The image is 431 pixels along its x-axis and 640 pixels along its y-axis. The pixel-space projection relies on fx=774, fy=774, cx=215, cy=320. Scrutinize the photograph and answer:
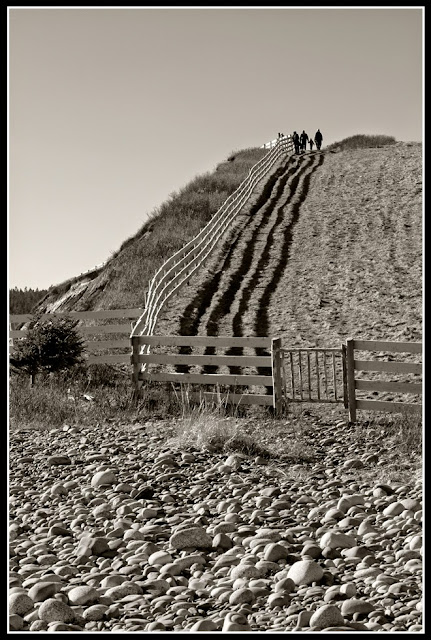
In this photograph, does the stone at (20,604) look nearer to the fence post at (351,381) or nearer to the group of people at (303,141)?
the fence post at (351,381)

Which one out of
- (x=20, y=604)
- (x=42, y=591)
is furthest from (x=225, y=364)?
(x=20, y=604)

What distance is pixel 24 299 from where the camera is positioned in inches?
1487

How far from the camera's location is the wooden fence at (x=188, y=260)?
62.7ft

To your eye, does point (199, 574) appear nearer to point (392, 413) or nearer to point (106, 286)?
point (392, 413)

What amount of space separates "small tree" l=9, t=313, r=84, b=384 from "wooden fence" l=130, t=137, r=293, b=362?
1.36 metres

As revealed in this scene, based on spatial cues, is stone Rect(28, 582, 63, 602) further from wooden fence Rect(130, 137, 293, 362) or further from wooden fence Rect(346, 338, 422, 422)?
wooden fence Rect(130, 137, 293, 362)

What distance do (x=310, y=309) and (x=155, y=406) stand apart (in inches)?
295

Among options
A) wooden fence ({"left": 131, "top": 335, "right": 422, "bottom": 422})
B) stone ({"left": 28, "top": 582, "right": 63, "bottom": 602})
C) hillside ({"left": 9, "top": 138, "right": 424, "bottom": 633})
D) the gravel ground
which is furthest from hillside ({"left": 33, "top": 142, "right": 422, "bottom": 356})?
stone ({"left": 28, "top": 582, "right": 63, "bottom": 602})

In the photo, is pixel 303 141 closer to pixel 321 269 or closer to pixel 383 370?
pixel 321 269

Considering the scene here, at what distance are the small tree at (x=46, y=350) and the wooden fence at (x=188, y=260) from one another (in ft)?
4.47

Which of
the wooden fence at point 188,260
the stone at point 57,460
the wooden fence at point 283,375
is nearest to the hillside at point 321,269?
the wooden fence at point 188,260

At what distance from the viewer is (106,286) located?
2509 centimetres

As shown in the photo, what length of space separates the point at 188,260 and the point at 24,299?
1611cm

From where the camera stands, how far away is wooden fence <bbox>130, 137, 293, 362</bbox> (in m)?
19.1
